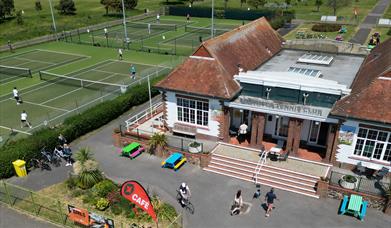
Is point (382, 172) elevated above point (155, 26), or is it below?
below

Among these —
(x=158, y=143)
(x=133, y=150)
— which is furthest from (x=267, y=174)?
(x=133, y=150)

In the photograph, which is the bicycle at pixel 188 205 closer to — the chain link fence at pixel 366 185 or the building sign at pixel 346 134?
the chain link fence at pixel 366 185

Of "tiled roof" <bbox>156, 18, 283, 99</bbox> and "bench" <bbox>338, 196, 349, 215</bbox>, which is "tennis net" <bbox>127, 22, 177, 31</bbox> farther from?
"bench" <bbox>338, 196, 349, 215</bbox>

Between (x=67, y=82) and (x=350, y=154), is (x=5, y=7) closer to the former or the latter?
(x=67, y=82)

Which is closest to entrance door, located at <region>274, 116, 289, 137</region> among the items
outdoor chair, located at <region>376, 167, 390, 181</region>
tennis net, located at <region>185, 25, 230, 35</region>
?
outdoor chair, located at <region>376, 167, 390, 181</region>

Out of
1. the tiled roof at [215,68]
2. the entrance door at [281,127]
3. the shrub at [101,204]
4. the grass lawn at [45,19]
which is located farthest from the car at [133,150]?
the grass lawn at [45,19]

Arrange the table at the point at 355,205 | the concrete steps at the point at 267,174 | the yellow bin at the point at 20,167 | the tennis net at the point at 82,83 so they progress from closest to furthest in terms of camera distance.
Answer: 1. the table at the point at 355,205
2. the concrete steps at the point at 267,174
3. the yellow bin at the point at 20,167
4. the tennis net at the point at 82,83
